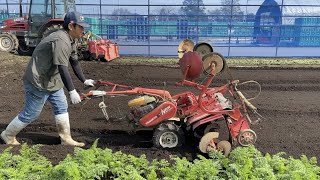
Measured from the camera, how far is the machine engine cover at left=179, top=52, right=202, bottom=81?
4.66 metres

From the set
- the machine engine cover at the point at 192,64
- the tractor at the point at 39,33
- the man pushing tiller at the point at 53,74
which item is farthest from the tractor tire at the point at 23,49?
the machine engine cover at the point at 192,64

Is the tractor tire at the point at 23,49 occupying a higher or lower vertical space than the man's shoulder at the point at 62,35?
lower

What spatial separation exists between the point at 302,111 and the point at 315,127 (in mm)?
940

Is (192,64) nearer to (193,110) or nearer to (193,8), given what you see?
(193,110)

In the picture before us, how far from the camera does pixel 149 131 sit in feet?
18.5

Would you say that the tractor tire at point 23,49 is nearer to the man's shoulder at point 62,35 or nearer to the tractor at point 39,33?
the tractor at point 39,33

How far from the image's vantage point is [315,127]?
6.00 meters

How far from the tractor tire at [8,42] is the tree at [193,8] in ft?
21.0

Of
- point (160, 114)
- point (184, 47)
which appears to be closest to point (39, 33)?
point (184, 47)

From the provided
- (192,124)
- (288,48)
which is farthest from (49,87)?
(288,48)

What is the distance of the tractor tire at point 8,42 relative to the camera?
531 inches

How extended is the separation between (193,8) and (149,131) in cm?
960

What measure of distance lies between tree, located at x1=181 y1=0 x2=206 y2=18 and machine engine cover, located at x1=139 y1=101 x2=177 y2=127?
33.1 ft

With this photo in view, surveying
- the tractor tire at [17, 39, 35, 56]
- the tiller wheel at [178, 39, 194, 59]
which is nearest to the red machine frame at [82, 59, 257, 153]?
the tiller wheel at [178, 39, 194, 59]
